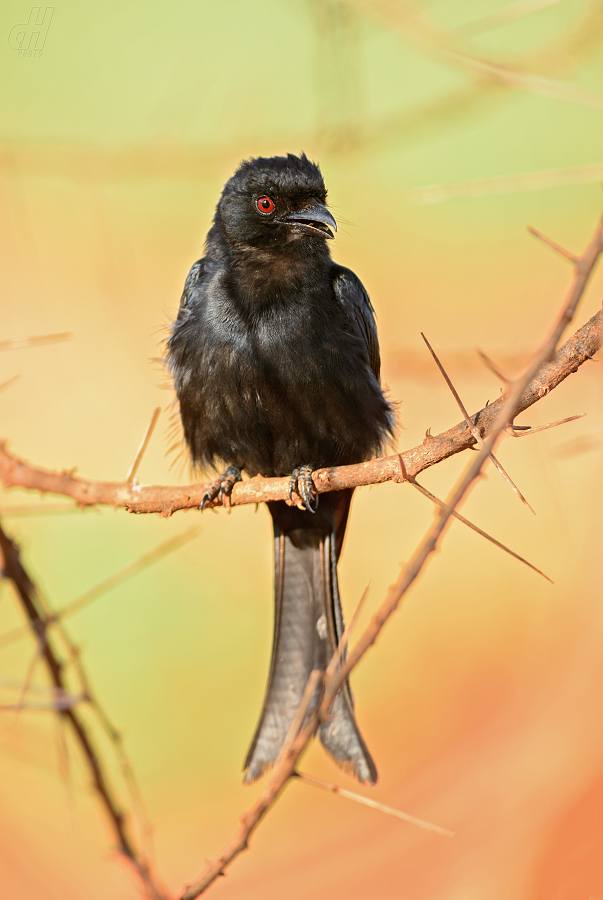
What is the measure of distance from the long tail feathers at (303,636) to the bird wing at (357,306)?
89cm

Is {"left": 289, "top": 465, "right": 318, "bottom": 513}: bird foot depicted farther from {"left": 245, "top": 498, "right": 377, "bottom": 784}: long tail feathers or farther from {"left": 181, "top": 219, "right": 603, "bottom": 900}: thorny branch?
{"left": 181, "top": 219, "right": 603, "bottom": 900}: thorny branch

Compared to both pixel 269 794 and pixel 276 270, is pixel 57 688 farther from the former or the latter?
pixel 276 270

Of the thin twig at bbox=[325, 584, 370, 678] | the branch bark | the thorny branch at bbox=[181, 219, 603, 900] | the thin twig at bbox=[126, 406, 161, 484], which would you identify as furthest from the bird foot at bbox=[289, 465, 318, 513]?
the thorny branch at bbox=[181, 219, 603, 900]

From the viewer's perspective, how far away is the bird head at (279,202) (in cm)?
367

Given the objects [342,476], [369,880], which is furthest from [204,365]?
[369,880]

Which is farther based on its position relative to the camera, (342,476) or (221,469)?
(221,469)

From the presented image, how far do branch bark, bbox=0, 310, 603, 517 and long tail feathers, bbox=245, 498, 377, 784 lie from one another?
770mm

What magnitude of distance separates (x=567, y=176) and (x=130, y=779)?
222 centimetres

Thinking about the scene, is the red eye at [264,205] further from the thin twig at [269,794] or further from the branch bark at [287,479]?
the thin twig at [269,794]

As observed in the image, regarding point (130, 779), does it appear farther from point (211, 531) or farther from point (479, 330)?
point (479, 330)

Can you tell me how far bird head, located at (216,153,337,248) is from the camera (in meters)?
3.67

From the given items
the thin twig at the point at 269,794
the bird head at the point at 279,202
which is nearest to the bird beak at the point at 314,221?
the bird head at the point at 279,202

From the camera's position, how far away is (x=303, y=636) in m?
3.60

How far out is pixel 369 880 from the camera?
16.6 feet
